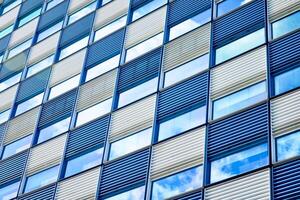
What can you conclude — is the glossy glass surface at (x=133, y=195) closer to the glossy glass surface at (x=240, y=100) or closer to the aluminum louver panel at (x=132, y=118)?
the aluminum louver panel at (x=132, y=118)

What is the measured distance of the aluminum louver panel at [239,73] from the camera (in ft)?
72.5

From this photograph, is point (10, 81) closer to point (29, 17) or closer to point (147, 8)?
point (29, 17)

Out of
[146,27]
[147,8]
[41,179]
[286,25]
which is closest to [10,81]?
[41,179]

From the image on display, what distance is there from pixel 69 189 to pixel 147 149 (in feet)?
14.5

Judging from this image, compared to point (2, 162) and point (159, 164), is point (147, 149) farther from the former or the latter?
point (2, 162)

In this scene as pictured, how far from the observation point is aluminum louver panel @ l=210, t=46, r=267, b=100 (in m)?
22.1

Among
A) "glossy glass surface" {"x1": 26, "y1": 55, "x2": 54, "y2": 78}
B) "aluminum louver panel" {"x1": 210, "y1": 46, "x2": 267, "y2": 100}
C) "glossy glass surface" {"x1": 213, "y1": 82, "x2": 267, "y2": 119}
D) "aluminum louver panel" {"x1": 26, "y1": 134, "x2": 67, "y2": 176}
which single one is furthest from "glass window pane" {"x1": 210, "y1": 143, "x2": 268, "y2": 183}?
"glossy glass surface" {"x1": 26, "y1": 55, "x2": 54, "y2": 78}

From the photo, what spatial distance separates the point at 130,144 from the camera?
81.8 ft

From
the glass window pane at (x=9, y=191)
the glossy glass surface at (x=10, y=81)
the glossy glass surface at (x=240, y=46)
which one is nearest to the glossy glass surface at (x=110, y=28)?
the glossy glass surface at (x=10, y=81)

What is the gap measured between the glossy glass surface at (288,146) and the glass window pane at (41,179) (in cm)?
1178

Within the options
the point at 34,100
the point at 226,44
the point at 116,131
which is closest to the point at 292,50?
the point at 226,44

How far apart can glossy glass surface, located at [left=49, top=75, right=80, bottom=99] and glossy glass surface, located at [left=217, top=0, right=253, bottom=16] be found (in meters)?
9.08

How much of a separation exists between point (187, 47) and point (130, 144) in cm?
529

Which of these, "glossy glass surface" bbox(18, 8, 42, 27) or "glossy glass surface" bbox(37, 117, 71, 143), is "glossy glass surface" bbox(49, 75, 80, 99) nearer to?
"glossy glass surface" bbox(37, 117, 71, 143)
